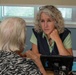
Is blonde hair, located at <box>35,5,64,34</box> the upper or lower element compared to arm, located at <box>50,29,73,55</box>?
upper

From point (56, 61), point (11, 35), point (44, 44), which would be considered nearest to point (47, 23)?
point (44, 44)

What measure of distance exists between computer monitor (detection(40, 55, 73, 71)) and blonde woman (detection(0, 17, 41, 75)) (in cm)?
21

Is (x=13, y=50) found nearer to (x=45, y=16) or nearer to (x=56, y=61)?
(x=56, y=61)

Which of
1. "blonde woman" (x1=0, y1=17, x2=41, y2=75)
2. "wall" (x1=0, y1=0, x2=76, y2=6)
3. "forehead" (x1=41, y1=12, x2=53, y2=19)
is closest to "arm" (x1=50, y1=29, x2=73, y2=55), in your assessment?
"forehead" (x1=41, y1=12, x2=53, y2=19)

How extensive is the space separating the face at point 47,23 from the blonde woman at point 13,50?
684 millimetres

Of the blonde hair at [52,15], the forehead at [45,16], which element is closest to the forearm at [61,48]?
the blonde hair at [52,15]

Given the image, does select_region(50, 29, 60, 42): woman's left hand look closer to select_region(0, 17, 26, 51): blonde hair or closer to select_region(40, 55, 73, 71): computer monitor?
select_region(40, 55, 73, 71): computer monitor

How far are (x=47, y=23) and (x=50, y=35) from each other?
0.48 ft

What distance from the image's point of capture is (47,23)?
87.0 inches

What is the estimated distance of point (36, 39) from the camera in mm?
2350

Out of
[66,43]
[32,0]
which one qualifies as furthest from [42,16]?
[32,0]

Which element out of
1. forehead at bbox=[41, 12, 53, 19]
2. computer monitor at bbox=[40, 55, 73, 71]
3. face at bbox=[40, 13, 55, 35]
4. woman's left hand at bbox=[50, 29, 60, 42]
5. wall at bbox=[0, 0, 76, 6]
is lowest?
computer monitor at bbox=[40, 55, 73, 71]

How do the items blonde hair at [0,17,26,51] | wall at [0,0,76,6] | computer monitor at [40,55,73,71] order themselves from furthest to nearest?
wall at [0,0,76,6]
computer monitor at [40,55,73,71]
blonde hair at [0,17,26,51]

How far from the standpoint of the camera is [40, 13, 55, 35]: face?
2213 mm
